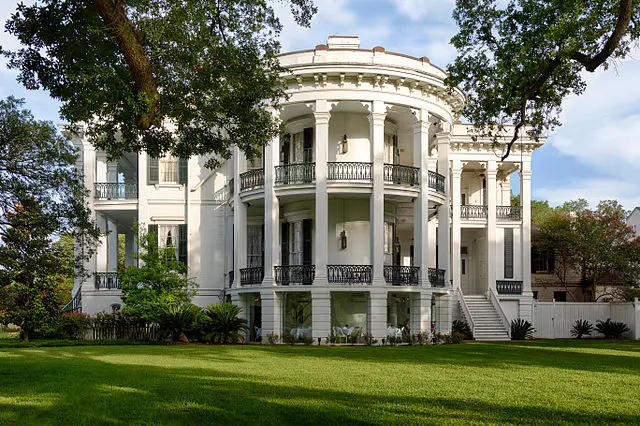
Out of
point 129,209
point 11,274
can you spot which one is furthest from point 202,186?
point 11,274

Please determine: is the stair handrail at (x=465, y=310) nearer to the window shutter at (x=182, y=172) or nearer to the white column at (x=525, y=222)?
the white column at (x=525, y=222)

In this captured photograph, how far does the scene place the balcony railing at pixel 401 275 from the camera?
26531 mm

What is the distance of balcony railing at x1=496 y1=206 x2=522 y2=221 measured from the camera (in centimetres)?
3675

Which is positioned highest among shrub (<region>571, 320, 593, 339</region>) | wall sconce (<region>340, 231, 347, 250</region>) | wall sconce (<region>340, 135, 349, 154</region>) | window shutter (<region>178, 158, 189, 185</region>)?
wall sconce (<region>340, 135, 349, 154</region>)

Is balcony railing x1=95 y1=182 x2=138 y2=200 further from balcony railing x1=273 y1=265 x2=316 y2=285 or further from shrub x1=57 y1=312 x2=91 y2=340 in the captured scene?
balcony railing x1=273 y1=265 x2=316 y2=285

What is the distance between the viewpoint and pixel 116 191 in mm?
32469

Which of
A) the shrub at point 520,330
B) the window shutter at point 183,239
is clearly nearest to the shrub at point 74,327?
the window shutter at point 183,239

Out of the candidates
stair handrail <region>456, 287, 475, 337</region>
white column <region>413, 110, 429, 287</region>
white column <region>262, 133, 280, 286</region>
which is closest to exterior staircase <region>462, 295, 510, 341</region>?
stair handrail <region>456, 287, 475, 337</region>

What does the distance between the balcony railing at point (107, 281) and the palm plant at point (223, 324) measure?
→ 7.73 m

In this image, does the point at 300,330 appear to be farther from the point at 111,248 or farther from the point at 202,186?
the point at 111,248

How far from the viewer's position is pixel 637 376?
13969mm

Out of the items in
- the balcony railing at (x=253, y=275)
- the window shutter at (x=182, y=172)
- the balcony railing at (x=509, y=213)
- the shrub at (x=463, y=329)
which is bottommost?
the shrub at (x=463, y=329)

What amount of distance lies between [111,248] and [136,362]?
59.5 ft

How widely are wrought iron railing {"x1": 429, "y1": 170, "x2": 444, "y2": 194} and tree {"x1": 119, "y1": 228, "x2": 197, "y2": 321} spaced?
35.8 feet
